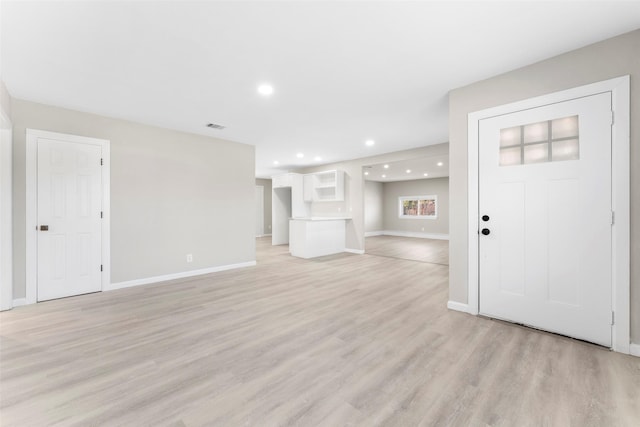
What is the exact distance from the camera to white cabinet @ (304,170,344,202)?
785cm

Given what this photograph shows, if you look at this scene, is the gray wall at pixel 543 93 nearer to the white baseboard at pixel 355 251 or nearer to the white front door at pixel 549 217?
the white front door at pixel 549 217

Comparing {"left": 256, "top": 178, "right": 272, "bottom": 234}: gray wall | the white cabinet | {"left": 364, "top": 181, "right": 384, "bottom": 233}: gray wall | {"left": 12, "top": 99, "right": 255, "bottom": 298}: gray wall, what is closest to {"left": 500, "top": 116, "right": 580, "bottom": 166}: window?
{"left": 12, "top": 99, "right": 255, "bottom": 298}: gray wall

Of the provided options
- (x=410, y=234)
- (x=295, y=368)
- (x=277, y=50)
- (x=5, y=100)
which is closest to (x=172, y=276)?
(x=5, y=100)

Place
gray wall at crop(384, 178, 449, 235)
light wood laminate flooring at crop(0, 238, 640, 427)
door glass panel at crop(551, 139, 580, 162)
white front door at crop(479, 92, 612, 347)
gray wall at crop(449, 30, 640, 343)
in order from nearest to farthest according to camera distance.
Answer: light wood laminate flooring at crop(0, 238, 640, 427)
gray wall at crop(449, 30, 640, 343)
white front door at crop(479, 92, 612, 347)
door glass panel at crop(551, 139, 580, 162)
gray wall at crop(384, 178, 449, 235)

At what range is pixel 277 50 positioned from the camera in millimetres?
2291

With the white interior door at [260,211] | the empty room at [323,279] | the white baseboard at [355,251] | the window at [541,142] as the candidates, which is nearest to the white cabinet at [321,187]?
the white baseboard at [355,251]

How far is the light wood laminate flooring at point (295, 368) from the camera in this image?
59.0 inches

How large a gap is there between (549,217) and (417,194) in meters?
9.06

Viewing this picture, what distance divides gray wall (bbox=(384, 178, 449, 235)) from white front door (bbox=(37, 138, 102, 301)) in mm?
10398

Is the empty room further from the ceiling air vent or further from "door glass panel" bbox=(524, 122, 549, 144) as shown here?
the ceiling air vent

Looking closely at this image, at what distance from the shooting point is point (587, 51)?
2.28 meters

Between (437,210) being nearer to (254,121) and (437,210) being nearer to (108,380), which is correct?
(254,121)

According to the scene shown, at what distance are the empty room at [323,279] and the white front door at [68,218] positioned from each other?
21 mm

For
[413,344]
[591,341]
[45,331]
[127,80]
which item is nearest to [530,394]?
[413,344]
